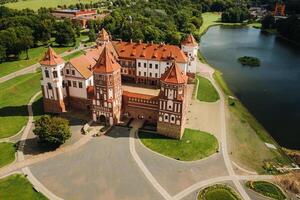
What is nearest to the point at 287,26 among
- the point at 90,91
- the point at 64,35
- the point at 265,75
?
the point at 265,75

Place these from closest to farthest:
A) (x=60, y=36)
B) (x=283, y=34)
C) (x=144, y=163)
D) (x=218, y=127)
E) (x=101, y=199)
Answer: (x=101, y=199) < (x=144, y=163) < (x=218, y=127) < (x=60, y=36) < (x=283, y=34)

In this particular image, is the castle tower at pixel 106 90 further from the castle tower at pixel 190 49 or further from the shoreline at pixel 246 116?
the castle tower at pixel 190 49

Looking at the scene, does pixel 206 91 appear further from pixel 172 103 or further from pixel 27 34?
pixel 27 34

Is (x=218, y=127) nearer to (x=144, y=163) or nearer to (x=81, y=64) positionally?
(x=144, y=163)

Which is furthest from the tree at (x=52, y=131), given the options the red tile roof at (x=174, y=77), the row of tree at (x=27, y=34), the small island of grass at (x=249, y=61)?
the small island of grass at (x=249, y=61)

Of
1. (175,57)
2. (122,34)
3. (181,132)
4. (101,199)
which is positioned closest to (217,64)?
(175,57)
